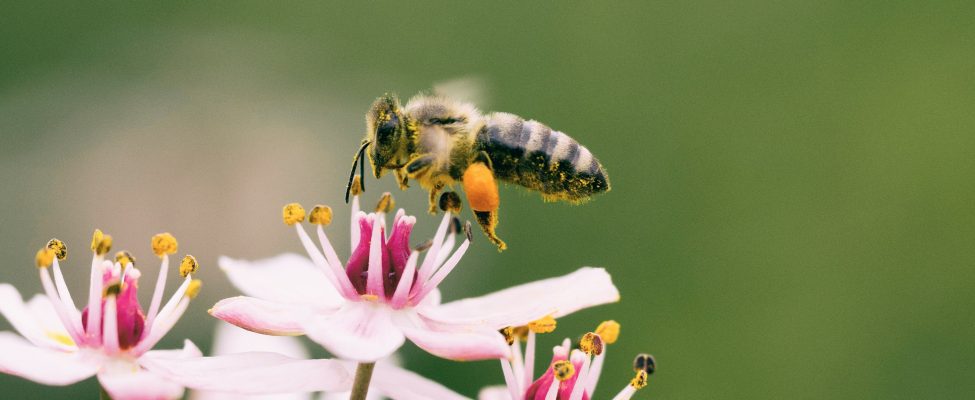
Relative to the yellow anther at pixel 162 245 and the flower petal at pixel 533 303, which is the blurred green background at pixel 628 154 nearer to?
the flower petal at pixel 533 303

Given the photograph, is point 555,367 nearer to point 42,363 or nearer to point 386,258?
point 386,258

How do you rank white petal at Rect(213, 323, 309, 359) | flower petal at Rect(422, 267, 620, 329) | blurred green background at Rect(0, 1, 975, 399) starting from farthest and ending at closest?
blurred green background at Rect(0, 1, 975, 399)
white petal at Rect(213, 323, 309, 359)
flower petal at Rect(422, 267, 620, 329)

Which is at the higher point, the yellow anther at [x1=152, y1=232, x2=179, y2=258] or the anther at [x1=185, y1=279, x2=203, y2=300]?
the yellow anther at [x1=152, y1=232, x2=179, y2=258]

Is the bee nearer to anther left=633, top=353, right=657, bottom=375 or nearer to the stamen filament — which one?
the stamen filament

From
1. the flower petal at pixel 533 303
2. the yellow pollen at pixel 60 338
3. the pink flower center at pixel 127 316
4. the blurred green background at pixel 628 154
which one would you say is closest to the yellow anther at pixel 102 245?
the pink flower center at pixel 127 316

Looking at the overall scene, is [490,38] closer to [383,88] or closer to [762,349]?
[383,88]

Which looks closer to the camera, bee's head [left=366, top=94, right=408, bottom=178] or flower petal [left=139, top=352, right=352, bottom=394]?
flower petal [left=139, top=352, right=352, bottom=394]

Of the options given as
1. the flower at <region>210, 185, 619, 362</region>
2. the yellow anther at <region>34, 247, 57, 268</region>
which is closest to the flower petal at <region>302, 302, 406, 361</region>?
the flower at <region>210, 185, 619, 362</region>
